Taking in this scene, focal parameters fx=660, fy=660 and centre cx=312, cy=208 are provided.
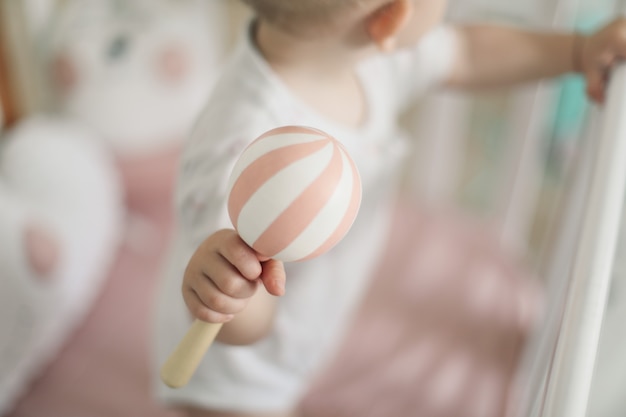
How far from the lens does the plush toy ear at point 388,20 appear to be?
0.41 m

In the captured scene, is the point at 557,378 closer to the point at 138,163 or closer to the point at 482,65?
the point at 482,65

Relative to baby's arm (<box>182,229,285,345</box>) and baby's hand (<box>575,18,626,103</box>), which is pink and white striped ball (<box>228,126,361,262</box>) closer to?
baby's arm (<box>182,229,285,345</box>)

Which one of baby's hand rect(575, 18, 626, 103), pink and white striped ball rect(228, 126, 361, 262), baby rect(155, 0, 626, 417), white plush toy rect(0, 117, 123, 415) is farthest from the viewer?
white plush toy rect(0, 117, 123, 415)

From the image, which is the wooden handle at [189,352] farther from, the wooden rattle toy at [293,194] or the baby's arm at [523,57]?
the baby's arm at [523,57]

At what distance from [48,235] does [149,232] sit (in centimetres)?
17

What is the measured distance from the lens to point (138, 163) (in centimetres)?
92

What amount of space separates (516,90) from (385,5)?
0.49 meters

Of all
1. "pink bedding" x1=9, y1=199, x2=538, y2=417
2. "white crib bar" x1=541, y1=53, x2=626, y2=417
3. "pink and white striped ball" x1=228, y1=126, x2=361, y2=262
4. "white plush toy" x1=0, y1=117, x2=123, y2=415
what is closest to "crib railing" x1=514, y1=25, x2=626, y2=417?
"white crib bar" x1=541, y1=53, x2=626, y2=417

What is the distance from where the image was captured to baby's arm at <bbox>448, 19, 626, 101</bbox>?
0.54 metres

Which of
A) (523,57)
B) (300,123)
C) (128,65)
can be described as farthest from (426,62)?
(128,65)

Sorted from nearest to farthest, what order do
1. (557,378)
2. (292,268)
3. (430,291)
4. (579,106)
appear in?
(557,378), (292,268), (430,291), (579,106)

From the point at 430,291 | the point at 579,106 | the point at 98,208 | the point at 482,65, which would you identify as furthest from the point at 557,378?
the point at 579,106

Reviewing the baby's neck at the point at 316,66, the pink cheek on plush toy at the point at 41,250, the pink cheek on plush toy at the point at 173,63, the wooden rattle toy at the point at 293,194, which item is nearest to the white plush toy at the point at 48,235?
the pink cheek on plush toy at the point at 41,250

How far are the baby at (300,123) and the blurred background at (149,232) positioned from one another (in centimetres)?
10
